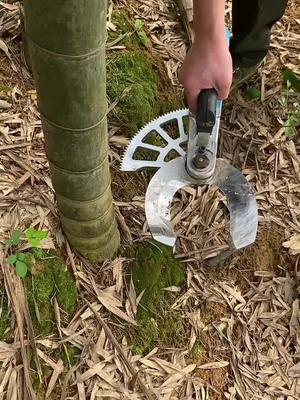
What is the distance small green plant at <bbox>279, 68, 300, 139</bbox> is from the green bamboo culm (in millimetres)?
797

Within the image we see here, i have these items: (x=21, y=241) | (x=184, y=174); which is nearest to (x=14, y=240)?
(x=21, y=241)

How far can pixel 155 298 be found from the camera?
65.8 inches

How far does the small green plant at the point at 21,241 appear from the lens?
4.97ft

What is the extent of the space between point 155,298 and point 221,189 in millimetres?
375

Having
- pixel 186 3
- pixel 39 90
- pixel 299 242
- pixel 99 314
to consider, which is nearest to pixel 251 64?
pixel 186 3

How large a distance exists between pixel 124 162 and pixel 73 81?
2.53 ft

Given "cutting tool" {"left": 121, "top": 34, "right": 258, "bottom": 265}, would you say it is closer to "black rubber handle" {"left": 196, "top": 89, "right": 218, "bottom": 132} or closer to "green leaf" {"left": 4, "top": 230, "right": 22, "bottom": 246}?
"black rubber handle" {"left": 196, "top": 89, "right": 218, "bottom": 132}

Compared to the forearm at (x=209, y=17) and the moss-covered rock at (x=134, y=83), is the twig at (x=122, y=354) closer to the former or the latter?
the moss-covered rock at (x=134, y=83)

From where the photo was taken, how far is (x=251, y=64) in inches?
81.6

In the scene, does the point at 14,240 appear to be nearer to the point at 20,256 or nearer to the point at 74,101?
the point at 20,256

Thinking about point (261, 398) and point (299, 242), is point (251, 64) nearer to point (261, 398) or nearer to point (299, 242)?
point (299, 242)

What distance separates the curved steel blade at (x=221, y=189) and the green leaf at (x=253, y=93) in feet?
1.38

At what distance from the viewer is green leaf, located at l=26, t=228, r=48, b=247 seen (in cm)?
154

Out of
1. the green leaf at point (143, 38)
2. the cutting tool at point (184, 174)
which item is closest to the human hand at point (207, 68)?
the cutting tool at point (184, 174)
